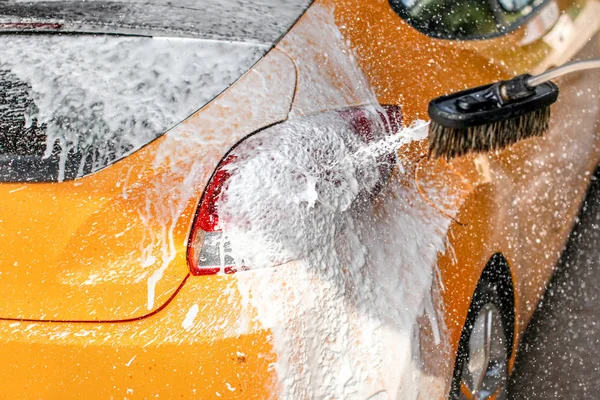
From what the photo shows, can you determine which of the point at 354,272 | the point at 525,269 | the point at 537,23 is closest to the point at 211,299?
the point at 354,272

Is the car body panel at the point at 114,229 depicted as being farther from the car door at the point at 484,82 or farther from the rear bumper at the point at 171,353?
the car door at the point at 484,82

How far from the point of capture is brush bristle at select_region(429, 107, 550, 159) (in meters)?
1.83

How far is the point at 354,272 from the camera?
185cm

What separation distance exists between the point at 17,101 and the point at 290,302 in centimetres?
105

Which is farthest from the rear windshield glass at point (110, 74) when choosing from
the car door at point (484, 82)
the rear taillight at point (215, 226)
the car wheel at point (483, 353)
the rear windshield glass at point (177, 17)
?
the car wheel at point (483, 353)

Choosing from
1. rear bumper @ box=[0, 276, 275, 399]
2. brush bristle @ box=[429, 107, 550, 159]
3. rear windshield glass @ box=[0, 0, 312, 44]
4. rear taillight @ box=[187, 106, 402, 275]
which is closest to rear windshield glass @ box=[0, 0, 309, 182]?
rear windshield glass @ box=[0, 0, 312, 44]

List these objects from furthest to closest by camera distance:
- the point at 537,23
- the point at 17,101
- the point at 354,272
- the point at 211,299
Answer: the point at 537,23, the point at 17,101, the point at 354,272, the point at 211,299

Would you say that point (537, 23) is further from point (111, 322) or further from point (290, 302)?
point (111, 322)

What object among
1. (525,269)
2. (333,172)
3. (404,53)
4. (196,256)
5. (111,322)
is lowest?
(525,269)

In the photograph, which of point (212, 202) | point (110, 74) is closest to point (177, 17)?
point (110, 74)

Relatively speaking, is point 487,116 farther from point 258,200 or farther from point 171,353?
point 171,353

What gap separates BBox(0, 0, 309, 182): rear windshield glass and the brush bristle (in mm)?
594

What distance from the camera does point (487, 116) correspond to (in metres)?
1.70

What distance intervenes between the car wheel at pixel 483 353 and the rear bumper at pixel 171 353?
33.5 inches
